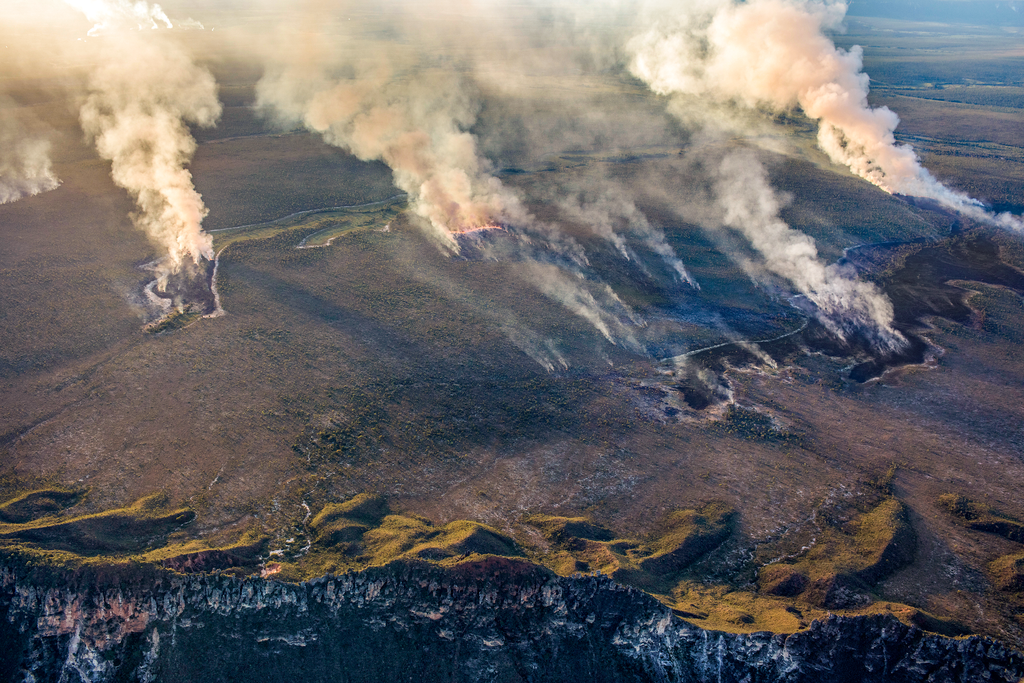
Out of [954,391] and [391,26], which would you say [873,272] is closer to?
[954,391]

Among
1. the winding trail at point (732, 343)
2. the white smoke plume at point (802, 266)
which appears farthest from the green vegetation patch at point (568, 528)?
the white smoke plume at point (802, 266)

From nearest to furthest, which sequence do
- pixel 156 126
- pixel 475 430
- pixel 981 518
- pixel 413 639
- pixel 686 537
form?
pixel 413 639 < pixel 686 537 < pixel 981 518 < pixel 475 430 < pixel 156 126

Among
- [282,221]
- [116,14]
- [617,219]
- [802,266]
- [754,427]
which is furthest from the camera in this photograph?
[116,14]

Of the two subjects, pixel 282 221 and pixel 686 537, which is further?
pixel 282 221

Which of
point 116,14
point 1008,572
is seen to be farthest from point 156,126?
point 1008,572

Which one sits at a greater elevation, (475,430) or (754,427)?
(475,430)

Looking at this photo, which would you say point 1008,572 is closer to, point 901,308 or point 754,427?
point 754,427

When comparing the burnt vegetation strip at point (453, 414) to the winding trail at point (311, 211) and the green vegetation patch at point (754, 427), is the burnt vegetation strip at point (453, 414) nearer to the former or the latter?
the green vegetation patch at point (754, 427)
